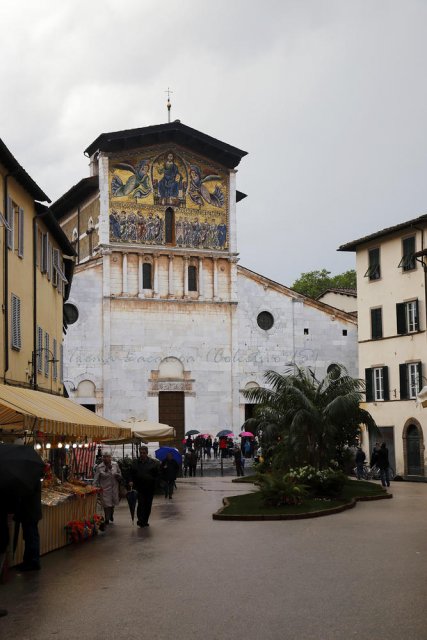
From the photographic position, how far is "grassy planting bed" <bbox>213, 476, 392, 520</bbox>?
71.5 ft

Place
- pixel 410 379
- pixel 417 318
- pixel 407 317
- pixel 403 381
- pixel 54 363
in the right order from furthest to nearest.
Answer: pixel 407 317 → pixel 403 381 → pixel 410 379 → pixel 417 318 → pixel 54 363

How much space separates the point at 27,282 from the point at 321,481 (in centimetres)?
967

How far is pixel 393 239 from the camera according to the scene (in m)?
47.0

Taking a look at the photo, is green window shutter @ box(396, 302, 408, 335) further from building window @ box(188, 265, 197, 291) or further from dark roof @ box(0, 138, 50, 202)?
Result: dark roof @ box(0, 138, 50, 202)

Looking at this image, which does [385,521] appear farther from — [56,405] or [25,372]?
[25,372]

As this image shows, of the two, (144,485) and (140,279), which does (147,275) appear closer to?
(140,279)

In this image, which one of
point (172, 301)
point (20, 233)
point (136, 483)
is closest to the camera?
point (136, 483)

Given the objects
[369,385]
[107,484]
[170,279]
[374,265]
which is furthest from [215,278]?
[107,484]

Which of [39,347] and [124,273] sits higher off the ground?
[124,273]

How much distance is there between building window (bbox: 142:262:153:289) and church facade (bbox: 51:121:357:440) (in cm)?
6

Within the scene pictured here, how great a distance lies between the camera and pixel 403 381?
149 feet

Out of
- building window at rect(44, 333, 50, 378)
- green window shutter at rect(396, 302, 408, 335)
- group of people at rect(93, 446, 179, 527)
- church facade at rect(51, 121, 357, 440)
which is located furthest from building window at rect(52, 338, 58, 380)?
church facade at rect(51, 121, 357, 440)

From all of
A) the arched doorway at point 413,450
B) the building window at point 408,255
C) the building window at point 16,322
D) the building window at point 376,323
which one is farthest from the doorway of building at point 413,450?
the building window at point 16,322

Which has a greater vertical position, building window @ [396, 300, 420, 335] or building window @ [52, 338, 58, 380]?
building window @ [396, 300, 420, 335]
